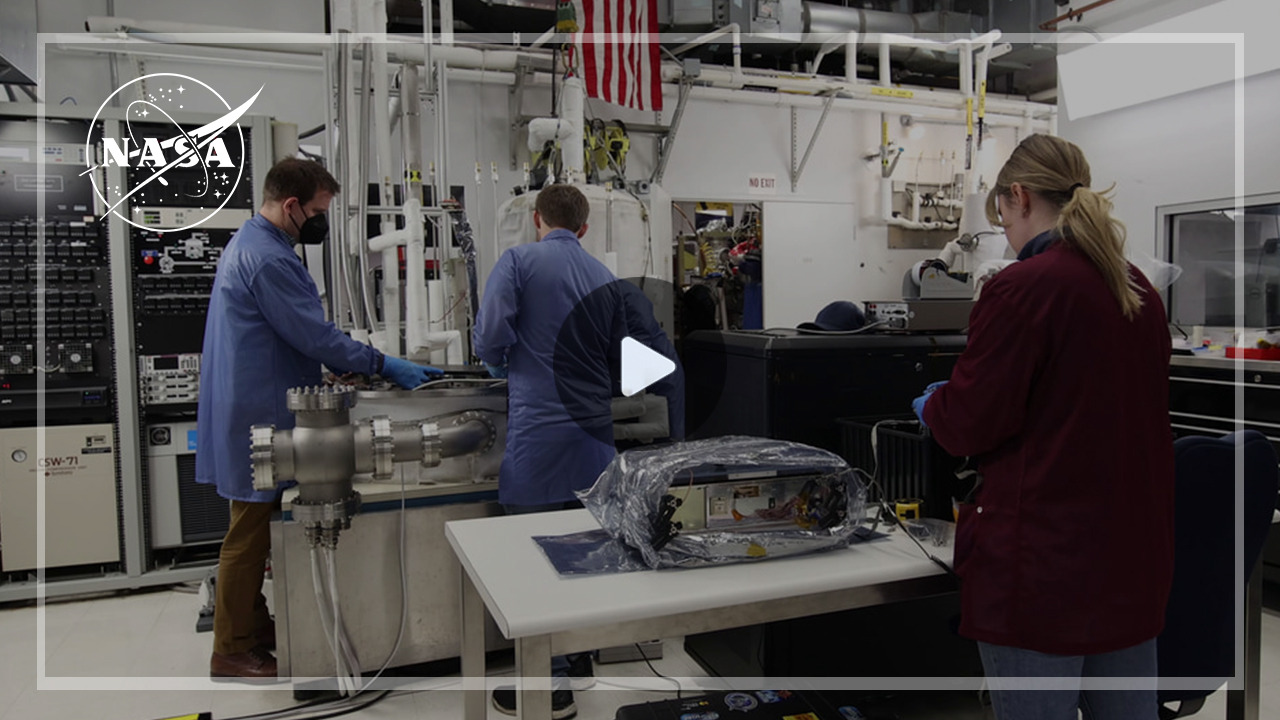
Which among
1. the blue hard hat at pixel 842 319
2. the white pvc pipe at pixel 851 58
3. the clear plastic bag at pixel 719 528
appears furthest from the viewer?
the white pvc pipe at pixel 851 58

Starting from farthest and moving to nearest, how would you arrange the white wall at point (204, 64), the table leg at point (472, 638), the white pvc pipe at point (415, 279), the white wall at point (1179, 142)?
the white wall at point (1179, 142) < the white wall at point (204, 64) < the white pvc pipe at point (415, 279) < the table leg at point (472, 638)

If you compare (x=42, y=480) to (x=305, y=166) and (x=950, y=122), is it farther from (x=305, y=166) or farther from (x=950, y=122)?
(x=950, y=122)

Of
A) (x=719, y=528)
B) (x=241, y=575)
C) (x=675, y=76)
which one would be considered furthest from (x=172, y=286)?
(x=719, y=528)

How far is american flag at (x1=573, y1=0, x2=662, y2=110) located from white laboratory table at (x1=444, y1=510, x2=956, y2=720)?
3.08 metres

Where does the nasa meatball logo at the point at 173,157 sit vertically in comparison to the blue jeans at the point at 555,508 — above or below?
above

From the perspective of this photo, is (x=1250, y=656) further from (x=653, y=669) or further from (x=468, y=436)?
(x=468, y=436)

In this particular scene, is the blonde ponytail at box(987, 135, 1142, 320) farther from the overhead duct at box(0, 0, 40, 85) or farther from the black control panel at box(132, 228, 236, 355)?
the overhead duct at box(0, 0, 40, 85)

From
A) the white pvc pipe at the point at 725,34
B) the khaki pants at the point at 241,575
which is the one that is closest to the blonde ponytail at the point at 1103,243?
the khaki pants at the point at 241,575

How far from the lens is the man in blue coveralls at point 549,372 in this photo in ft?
7.36

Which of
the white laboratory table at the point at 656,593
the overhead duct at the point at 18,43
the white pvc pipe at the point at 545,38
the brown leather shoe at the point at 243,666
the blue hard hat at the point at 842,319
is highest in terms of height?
the white pvc pipe at the point at 545,38

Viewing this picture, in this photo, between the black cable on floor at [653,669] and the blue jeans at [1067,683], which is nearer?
the blue jeans at [1067,683]

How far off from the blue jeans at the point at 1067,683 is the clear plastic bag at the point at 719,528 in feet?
1.07

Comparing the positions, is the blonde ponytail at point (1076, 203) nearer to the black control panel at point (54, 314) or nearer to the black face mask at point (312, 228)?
the black face mask at point (312, 228)

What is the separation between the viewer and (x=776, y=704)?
165 cm
